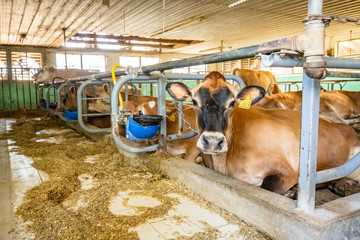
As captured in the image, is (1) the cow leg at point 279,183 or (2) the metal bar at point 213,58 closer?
(2) the metal bar at point 213,58

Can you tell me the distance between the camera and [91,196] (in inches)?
103

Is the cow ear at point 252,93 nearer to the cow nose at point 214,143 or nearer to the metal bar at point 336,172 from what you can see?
the cow nose at point 214,143

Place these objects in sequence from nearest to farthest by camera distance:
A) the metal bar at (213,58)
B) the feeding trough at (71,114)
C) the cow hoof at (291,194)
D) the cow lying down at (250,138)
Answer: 1. the metal bar at (213,58)
2. the cow lying down at (250,138)
3. the cow hoof at (291,194)
4. the feeding trough at (71,114)

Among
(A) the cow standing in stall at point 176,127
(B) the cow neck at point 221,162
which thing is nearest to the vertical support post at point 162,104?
(A) the cow standing in stall at point 176,127

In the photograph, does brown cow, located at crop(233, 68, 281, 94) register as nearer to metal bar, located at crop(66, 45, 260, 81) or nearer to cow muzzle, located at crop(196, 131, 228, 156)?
metal bar, located at crop(66, 45, 260, 81)

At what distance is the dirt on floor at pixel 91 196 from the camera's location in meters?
1.98

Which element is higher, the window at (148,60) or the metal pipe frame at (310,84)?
the window at (148,60)

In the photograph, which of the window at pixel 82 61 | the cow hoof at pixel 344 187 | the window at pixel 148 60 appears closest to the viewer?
the cow hoof at pixel 344 187

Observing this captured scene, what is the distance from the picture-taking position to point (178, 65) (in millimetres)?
2723

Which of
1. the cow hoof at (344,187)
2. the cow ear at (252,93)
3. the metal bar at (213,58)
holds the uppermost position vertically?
the metal bar at (213,58)

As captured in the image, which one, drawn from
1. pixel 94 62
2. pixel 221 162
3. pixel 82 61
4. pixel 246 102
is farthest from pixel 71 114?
pixel 94 62

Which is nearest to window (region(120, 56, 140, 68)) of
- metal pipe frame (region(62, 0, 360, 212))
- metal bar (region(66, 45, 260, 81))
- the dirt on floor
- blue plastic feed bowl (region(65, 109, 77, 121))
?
blue plastic feed bowl (region(65, 109, 77, 121))

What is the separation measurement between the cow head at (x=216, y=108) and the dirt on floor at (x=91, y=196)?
0.55 metres

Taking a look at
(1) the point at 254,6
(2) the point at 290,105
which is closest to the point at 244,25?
(1) the point at 254,6
